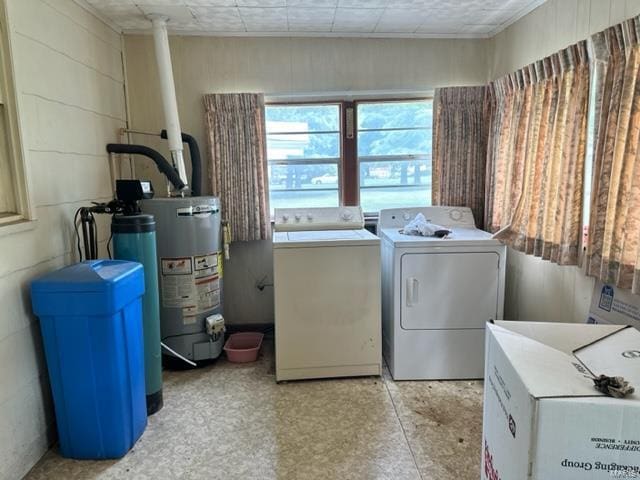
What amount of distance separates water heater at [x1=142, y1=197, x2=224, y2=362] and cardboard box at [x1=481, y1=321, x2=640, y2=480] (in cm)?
204

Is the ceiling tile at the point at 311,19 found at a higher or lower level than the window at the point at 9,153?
higher

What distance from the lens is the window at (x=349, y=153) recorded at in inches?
139

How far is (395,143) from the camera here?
11.7 ft

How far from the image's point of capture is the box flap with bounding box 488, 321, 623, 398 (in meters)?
1.13

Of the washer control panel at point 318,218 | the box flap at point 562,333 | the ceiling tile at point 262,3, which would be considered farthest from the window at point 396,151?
the box flap at point 562,333

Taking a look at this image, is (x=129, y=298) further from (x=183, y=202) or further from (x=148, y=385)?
(x=183, y=202)

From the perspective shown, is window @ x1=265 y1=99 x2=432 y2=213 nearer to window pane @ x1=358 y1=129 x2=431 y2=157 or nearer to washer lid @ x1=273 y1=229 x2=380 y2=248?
window pane @ x1=358 y1=129 x2=431 y2=157

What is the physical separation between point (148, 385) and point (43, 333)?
2.25 ft

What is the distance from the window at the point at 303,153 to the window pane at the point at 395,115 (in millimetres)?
218

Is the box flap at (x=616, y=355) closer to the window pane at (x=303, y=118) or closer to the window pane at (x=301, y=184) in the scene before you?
A: the window pane at (x=301, y=184)

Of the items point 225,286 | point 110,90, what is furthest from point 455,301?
→ point 110,90

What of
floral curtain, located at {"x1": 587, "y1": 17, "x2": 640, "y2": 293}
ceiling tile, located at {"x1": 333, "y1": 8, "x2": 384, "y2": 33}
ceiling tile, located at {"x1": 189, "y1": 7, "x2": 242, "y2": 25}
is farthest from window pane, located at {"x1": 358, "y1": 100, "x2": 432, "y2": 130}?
floral curtain, located at {"x1": 587, "y1": 17, "x2": 640, "y2": 293}

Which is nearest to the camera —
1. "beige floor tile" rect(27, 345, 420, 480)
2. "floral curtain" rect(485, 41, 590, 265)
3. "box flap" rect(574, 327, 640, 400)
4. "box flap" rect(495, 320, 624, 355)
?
"box flap" rect(574, 327, 640, 400)

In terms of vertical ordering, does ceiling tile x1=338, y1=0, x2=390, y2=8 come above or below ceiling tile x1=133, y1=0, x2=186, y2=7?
below
